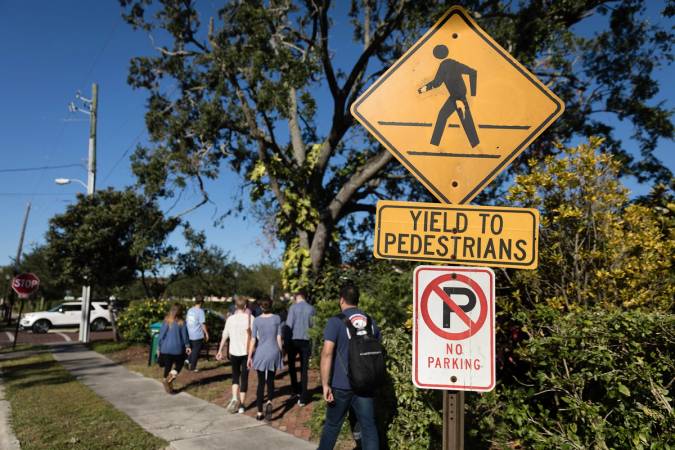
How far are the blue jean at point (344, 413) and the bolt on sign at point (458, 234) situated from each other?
7.51 ft

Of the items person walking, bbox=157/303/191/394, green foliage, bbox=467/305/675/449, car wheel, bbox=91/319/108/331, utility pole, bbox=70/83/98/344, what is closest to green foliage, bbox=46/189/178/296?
utility pole, bbox=70/83/98/344

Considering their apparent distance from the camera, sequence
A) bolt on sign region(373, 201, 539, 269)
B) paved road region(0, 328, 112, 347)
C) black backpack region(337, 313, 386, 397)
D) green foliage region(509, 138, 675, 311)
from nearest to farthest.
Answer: bolt on sign region(373, 201, 539, 269) → black backpack region(337, 313, 386, 397) → green foliage region(509, 138, 675, 311) → paved road region(0, 328, 112, 347)

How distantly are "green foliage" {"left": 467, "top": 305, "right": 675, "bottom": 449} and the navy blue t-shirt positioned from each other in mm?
1265

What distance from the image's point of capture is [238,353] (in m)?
7.36

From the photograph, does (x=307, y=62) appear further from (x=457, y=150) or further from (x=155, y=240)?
(x=457, y=150)

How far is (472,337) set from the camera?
7.36 ft

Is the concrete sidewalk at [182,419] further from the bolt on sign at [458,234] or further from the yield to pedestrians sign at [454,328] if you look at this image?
the bolt on sign at [458,234]

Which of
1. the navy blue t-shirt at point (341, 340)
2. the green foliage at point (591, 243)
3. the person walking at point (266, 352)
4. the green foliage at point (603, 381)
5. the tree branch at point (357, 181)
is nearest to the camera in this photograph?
the green foliage at point (603, 381)

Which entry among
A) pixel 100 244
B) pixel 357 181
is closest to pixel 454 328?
pixel 357 181

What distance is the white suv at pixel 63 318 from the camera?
25.9 meters

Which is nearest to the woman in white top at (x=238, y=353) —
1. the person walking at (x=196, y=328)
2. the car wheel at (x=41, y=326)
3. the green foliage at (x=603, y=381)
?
the person walking at (x=196, y=328)

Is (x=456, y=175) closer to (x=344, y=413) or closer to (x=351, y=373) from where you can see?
(x=351, y=373)

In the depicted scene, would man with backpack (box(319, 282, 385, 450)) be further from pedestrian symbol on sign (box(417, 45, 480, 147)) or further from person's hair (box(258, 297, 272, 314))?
person's hair (box(258, 297, 272, 314))

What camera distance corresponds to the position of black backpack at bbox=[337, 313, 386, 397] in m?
4.10
